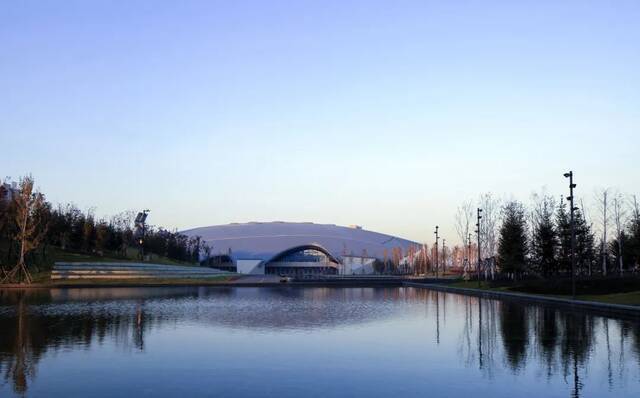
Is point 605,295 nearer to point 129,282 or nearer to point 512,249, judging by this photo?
point 512,249

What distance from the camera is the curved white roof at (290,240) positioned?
112 metres

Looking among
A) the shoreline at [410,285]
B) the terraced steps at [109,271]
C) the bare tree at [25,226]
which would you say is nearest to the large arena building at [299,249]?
the shoreline at [410,285]

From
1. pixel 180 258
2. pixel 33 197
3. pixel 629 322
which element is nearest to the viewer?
pixel 629 322

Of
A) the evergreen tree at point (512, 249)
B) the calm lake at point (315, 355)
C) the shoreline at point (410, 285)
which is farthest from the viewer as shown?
the evergreen tree at point (512, 249)

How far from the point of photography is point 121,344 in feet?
44.9

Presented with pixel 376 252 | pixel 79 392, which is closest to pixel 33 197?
pixel 79 392

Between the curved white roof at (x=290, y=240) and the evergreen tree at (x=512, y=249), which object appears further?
the curved white roof at (x=290, y=240)

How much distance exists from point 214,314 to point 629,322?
13864 millimetres

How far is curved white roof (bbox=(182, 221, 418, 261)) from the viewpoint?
112m

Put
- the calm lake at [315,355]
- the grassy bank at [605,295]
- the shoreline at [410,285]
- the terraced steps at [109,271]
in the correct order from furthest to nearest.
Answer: the terraced steps at [109,271] → the grassy bank at [605,295] → the shoreline at [410,285] → the calm lake at [315,355]

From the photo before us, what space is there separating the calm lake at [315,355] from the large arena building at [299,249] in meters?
87.4

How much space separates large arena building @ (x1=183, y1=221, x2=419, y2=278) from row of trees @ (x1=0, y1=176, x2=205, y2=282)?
17.2 m

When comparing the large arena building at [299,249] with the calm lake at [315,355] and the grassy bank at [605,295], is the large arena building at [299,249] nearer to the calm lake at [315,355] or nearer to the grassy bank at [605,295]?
the grassy bank at [605,295]

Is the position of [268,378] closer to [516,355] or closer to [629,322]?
[516,355]
